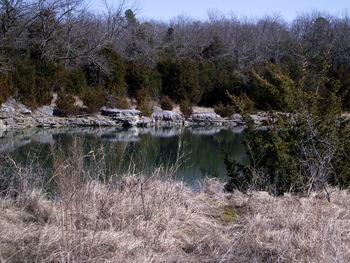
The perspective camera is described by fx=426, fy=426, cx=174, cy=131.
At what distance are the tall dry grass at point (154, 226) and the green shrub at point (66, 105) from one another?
15061mm

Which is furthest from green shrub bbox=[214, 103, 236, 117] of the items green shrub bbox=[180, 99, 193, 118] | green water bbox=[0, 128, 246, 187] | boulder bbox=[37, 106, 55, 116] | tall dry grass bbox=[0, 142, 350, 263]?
tall dry grass bbox=[0, 142, 350, 263]

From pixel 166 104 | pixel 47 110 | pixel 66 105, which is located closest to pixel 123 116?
pixel 66 105

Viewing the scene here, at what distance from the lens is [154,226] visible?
3.03m

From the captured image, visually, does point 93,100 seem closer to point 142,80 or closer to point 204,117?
point 142,80

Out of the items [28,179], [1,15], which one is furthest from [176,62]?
[28,179]

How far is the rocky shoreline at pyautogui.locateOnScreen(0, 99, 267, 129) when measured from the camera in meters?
17.2

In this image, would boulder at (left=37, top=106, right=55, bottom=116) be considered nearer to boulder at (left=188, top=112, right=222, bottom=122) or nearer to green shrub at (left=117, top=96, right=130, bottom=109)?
green shrub at (left=117, top=96, right=130, bottom=109)

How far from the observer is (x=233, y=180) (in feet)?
19.2

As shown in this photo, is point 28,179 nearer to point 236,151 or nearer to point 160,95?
point 236,151

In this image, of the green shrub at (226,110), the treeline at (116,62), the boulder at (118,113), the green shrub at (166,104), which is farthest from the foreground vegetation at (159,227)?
the green shrub at (226,110)

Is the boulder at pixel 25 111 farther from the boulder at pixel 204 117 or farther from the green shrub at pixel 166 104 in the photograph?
the boulder at pixel 204 117

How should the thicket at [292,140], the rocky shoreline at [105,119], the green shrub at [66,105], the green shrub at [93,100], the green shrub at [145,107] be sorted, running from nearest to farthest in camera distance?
1. the thicket at [292,140]
2. the rocky shoreline at [105,119]
3. the green shrub at [66,105]
4. the green shrub at [93,100]
5. the green shrub at [145,107]

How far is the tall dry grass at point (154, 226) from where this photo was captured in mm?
2490

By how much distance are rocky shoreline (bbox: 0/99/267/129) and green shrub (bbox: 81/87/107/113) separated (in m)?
0.31
